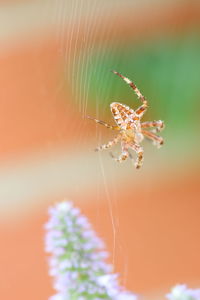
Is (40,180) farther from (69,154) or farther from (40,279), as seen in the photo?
(40,279)

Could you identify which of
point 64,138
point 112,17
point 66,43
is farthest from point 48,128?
point 66,43

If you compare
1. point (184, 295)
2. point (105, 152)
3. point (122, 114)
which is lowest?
point (184, 295)

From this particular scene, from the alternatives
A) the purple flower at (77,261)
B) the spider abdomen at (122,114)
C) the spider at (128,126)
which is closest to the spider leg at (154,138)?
the spider at (128,126)

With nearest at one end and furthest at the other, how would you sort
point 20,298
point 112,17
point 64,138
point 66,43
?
point 66,43 < point 112,17 < point 64,138 < point 20,298

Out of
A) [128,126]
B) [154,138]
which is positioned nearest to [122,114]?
[128,126]

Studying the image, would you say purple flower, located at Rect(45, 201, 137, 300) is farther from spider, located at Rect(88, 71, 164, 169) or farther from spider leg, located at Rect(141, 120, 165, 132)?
spider leg, located at Rect(141, 120, 165, 132)

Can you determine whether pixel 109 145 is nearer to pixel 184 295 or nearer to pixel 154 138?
pixel 154 138
